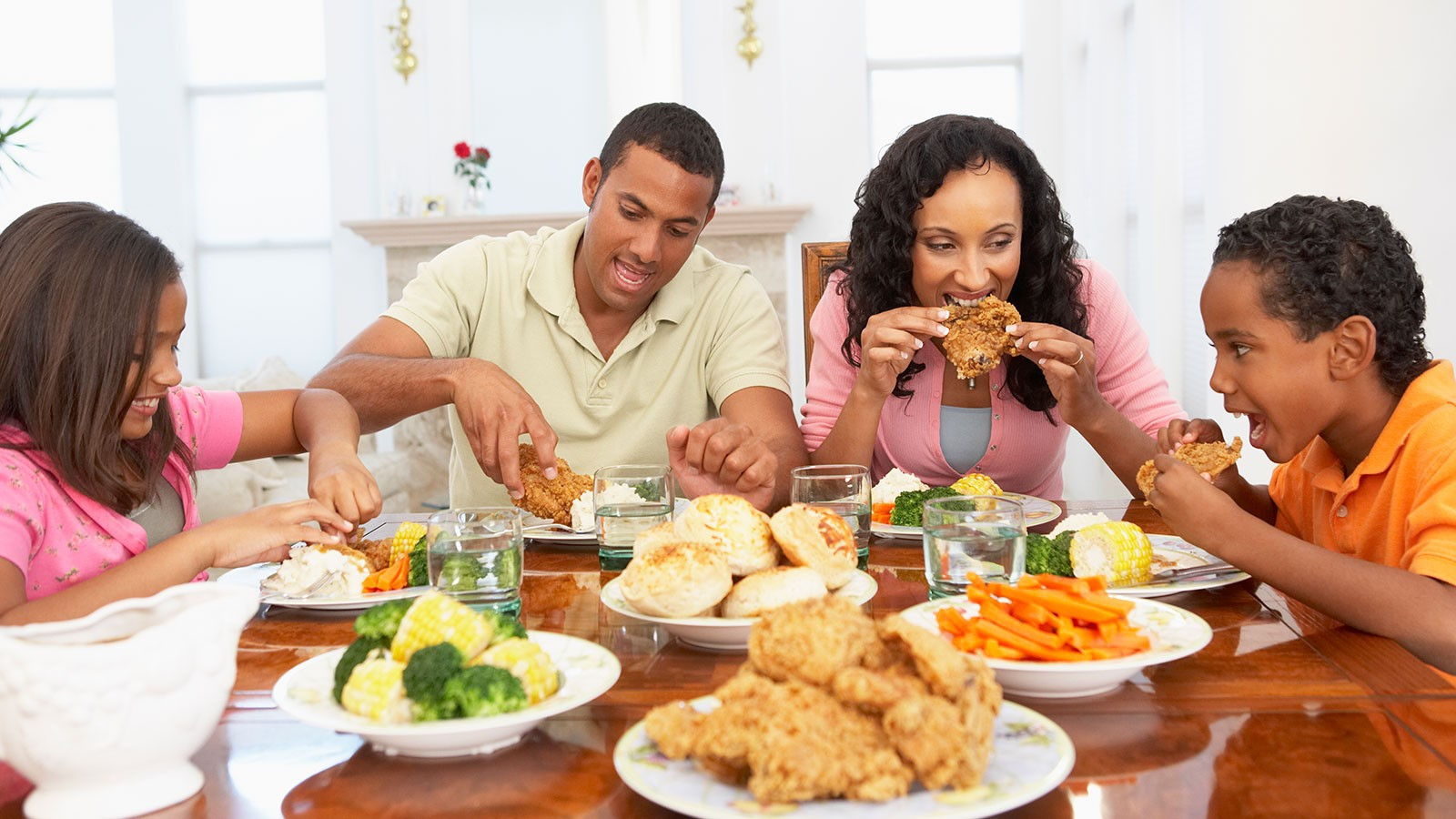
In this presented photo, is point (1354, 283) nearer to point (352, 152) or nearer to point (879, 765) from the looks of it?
point (879, 765)

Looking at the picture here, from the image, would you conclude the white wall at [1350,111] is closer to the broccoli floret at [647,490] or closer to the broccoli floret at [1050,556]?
the broccoli floret at [1050,556]

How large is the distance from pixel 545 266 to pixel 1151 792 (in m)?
2.22

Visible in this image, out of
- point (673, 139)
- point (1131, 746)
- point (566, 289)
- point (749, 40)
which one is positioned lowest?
point (1131, 746)

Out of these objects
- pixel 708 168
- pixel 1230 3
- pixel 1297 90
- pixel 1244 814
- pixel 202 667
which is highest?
pixel 1230 3

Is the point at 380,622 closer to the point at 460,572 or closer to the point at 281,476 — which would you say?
the point at 460,572

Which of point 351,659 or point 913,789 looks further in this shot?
point 351,659

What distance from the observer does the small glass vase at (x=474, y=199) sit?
7.31 meters

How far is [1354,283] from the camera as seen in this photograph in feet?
5.90

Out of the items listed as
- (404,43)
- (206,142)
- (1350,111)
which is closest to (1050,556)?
(1350,111)

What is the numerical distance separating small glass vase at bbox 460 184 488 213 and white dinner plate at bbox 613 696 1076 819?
662cm

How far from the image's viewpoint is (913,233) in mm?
2604

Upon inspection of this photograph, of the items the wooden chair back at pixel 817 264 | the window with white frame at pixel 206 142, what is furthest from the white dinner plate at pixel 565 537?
the window with white frame at pixel 206 142

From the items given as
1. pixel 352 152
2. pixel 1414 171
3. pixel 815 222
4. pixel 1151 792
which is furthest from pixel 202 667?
pixel 352 152

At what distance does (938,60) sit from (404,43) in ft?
10.9
